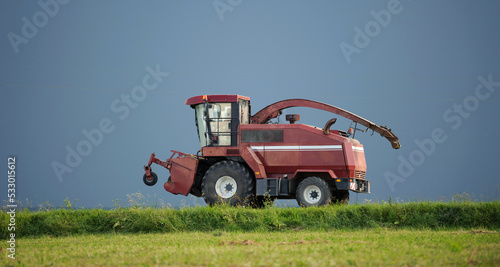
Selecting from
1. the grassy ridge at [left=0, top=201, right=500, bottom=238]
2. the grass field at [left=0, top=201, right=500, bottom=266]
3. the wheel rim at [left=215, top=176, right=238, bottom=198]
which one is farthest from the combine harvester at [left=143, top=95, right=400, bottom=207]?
the grassy ridge at [left=0, top=201, right=500, bottom=238]

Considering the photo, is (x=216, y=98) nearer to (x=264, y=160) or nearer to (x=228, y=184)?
(x=264, y=160)

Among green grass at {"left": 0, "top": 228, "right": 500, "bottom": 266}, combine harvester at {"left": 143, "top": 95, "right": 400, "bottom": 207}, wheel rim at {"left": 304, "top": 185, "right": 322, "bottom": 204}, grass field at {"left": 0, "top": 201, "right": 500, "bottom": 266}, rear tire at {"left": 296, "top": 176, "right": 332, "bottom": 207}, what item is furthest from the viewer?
combine harvester at {"left": 143, "top": 95, "right": 400, "bottom": 207}

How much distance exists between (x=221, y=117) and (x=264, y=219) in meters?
4.92

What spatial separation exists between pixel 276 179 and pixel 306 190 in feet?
3.30

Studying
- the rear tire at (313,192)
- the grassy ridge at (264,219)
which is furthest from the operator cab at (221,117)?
the grassy ridge at (264,219)

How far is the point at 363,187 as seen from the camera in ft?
63.0

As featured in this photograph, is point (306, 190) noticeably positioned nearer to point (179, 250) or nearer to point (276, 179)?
point (276, 179)

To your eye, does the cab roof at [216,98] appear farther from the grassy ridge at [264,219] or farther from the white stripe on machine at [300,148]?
the grassy ridge at [264,219]

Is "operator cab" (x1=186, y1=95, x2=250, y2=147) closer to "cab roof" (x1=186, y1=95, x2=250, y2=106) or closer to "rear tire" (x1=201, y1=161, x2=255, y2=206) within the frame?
"cab roof" (x1=186, y1=95, x2=250, y2=106)

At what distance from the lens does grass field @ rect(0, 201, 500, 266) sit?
8.92m

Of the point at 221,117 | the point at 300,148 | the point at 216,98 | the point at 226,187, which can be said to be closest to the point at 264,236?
the point at 226,187

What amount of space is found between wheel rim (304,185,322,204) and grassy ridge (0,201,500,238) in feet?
6.16

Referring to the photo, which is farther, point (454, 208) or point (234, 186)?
point (234, 186)

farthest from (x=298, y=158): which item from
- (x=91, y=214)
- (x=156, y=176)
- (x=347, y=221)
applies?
(x=91, y=214)
